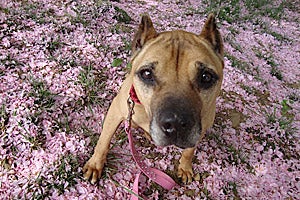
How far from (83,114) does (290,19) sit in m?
9.04

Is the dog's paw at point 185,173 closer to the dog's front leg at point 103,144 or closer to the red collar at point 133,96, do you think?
the dog's front leg at point 103,144

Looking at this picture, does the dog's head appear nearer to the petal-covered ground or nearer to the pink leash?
the pink leash

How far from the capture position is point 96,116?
3988 millimetres

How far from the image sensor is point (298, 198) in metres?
3.75

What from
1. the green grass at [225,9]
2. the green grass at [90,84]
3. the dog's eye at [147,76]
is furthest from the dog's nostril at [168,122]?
the green grass at [225,9]

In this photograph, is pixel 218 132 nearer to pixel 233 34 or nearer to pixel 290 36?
pixel 233 34

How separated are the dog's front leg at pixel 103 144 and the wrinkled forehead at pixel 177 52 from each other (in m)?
0.59

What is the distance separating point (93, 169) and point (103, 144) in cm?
33

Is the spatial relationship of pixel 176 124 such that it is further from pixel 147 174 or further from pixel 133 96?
pixel 147 174

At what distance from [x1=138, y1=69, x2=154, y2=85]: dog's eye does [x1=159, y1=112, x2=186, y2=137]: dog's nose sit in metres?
0.41

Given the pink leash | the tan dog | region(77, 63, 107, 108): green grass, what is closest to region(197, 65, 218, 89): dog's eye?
the tan dog

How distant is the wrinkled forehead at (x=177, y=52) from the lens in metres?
2.49

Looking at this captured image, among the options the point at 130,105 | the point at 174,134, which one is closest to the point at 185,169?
the point at 130,105

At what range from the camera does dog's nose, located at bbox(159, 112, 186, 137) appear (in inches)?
86.2
